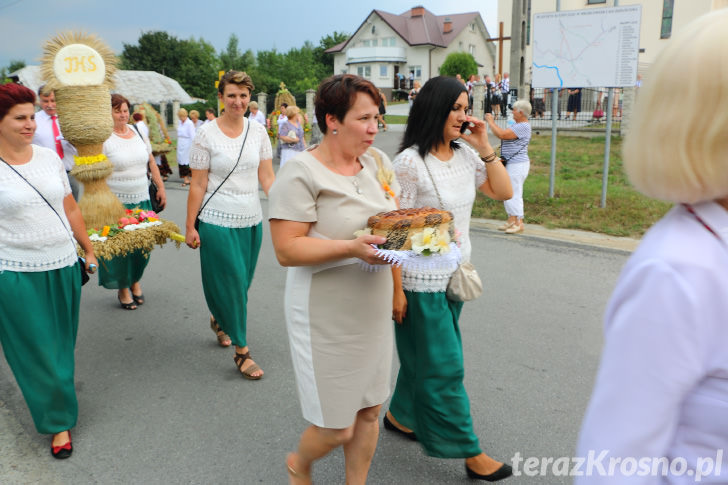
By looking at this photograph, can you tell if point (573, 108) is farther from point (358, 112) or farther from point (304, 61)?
point (304, 61)

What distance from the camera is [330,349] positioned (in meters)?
2.57

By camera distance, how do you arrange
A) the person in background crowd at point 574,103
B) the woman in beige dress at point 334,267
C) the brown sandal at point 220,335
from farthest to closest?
the person in background crowd at point 574,103 → the brown sandal at point 220,335 → the woman in beige dress at point 334,267

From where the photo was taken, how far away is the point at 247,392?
164 inches

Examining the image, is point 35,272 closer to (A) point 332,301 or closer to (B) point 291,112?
(A) point 332,301

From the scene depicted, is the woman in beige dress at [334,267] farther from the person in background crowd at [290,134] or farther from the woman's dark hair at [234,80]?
the person in background crowd at [290,134]

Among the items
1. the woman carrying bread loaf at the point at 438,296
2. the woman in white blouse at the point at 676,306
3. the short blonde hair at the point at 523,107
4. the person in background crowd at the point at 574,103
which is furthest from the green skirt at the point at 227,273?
the person in background crowd at the point at 574,103

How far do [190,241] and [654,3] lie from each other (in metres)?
41.6

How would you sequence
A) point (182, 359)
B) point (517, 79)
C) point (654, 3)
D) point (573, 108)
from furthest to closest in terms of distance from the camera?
point (654, 3) → point (573, 108) → point (517, 79) → point (182, 359)

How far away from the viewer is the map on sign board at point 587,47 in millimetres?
9148

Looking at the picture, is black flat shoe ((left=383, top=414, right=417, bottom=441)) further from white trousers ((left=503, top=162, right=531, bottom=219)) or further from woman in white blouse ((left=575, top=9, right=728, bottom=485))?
white trousers ((left=503, top=162, right=531, bottom=219))

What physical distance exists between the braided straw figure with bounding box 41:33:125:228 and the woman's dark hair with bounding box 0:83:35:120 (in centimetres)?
127

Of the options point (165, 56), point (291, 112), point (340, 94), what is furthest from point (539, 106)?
point (165, 56)

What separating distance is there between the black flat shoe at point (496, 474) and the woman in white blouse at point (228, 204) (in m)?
1.81

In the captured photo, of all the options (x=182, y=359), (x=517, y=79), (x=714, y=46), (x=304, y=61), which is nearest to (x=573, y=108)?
(x=517, y=79)
